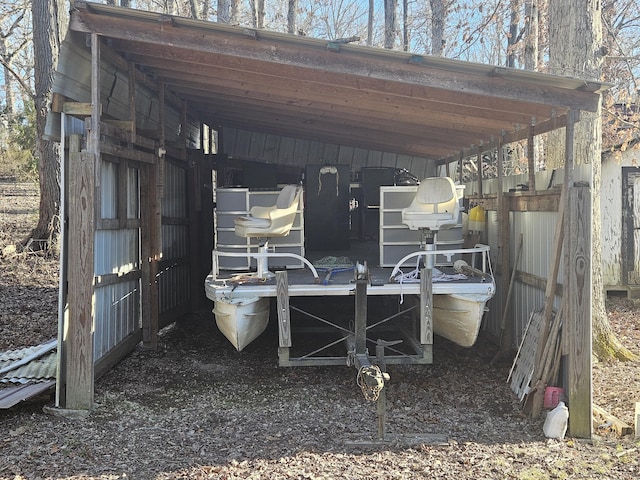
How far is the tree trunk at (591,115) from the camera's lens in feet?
20.6

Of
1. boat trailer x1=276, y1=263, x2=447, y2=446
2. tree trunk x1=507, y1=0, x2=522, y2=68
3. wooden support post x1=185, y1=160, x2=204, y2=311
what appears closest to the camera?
boat trailer x1=276, y1=263, x2=447, y2=446

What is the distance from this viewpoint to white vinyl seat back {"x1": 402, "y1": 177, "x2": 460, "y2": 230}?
5.48m

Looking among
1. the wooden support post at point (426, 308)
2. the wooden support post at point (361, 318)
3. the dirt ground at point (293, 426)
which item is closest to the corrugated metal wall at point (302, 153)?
the dirt ground at point (293, 426)

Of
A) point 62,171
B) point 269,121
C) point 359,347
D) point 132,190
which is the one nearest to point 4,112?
point 269,121

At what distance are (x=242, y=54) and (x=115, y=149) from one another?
1.48 metres

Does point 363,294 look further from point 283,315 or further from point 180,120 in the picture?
point 180,120

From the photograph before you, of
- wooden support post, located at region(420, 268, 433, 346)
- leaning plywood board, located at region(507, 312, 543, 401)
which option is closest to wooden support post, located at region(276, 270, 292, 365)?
wooden support post, located at region(420, 268, 433, 346)

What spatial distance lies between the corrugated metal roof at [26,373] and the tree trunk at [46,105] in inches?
191

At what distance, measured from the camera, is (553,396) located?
457cm

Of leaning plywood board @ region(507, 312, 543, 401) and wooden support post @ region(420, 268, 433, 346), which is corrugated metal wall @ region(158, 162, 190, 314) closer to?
wooden support post @ region(420, 268, 433, 346)

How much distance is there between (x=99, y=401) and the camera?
4.96 m

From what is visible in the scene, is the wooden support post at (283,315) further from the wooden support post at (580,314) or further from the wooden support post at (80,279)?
the wooden support post at (580,314)

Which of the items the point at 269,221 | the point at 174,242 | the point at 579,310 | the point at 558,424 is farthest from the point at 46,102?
the point at 558,424

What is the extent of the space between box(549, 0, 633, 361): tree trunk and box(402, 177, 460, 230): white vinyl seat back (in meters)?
1.68
